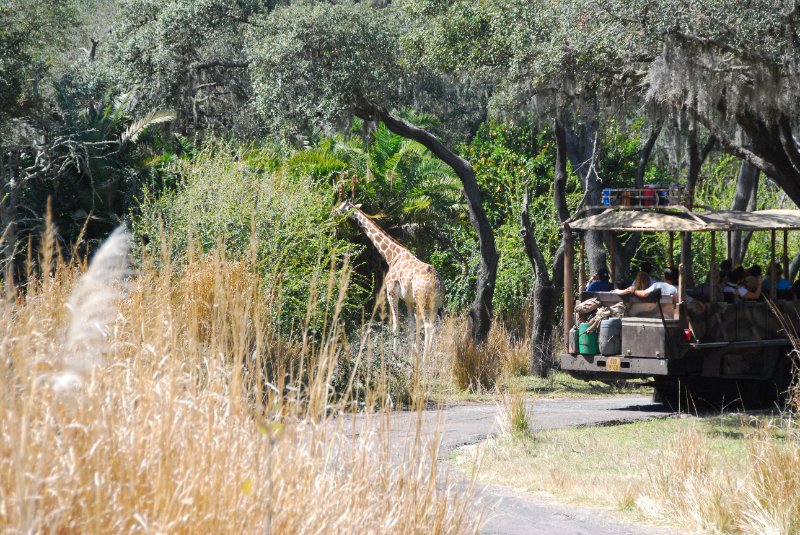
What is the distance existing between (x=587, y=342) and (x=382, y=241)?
15.1ft

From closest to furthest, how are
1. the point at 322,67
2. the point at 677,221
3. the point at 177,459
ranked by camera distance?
1. the point at 177,459
2. the point at 677,221
3. the point at 322,67

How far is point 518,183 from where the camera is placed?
2155 centimetres

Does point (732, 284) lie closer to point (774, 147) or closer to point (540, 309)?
point (774, 147)

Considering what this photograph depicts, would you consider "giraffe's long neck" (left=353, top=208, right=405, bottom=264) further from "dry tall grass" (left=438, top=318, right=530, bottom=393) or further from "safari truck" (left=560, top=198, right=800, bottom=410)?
"safari truck" (left=560, top=198, right=800, bottom=410)

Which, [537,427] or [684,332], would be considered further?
[684,332]

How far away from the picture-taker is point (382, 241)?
1631cm

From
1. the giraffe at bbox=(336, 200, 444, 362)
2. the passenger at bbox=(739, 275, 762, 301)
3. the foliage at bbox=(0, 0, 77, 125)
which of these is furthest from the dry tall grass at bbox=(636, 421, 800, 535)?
the foliage at bbox=(0, 0, 77, 125)

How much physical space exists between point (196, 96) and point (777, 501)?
1973cm

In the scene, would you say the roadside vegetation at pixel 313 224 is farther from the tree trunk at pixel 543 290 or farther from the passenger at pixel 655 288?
the passenger at pixel 655 288

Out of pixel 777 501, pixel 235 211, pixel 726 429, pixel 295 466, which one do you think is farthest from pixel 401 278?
pixel 295 466

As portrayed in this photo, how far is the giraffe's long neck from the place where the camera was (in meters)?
16.1

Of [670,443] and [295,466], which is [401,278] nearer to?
[670,443]

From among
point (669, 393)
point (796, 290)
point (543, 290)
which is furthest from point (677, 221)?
point (543, 290)

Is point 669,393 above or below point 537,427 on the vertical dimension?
above
